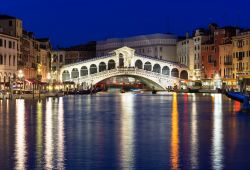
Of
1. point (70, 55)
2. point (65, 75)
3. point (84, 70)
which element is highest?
point (70, 55)

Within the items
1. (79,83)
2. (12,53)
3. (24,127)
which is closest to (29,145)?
(24,127)

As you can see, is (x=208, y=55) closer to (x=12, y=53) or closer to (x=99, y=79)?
(x=99, y=79)

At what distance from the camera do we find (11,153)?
1661 cm

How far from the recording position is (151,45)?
512 ft

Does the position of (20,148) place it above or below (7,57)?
below

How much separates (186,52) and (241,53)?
113ft

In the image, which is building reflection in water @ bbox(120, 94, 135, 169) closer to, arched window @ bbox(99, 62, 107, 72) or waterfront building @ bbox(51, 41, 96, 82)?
arched window @ bbox(99, 62, 107, 72)

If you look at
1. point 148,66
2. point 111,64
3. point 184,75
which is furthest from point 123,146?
point 111,64

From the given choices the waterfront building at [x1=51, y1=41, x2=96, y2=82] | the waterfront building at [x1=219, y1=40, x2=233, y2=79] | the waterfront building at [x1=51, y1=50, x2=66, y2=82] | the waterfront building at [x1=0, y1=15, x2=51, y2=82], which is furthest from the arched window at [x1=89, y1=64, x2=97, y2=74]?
the waterfront building at [x1=219, y1=40, x2=233, y2=79]

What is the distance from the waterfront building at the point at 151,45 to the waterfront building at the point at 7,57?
6769 centimetres

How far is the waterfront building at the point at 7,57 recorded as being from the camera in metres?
82.0

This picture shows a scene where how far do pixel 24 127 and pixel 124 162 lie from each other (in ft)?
33.6

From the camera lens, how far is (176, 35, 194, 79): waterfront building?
134 metres

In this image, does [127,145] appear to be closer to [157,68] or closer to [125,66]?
[125,66]
